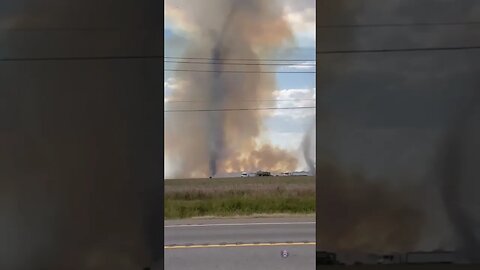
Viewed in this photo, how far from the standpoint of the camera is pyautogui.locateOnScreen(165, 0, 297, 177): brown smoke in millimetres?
3398

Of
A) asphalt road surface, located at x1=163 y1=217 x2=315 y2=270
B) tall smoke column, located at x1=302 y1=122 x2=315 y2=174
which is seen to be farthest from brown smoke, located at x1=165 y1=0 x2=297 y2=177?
asphalt road surface, located at x1=163 y1=217 x2=315 y2=270

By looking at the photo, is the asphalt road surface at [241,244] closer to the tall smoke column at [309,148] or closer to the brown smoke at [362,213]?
the tall smoke column at [309,148]

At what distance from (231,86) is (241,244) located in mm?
1879

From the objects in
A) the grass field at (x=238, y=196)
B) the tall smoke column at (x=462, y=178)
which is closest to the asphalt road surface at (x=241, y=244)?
the grass field at (x=238, y=196)

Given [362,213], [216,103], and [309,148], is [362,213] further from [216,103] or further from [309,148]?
[216,103]

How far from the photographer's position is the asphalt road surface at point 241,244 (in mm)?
3906

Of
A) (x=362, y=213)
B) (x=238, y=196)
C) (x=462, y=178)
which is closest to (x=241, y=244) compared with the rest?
(x=238, y=196)

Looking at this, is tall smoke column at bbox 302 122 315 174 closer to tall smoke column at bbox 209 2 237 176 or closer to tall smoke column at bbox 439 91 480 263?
tall smoke column at bbox 209 2 237 176

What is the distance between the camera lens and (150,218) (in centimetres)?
269

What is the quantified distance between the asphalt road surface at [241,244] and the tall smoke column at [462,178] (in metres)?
1.17

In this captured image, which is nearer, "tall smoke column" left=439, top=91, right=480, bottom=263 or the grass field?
"tall smoke column" left=439, top=91, right=480, bottom=263

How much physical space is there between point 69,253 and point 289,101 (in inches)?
72.0

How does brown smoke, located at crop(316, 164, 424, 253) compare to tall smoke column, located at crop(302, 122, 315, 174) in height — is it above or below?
below

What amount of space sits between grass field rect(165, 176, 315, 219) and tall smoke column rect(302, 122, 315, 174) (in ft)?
0.33
